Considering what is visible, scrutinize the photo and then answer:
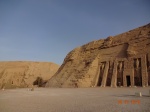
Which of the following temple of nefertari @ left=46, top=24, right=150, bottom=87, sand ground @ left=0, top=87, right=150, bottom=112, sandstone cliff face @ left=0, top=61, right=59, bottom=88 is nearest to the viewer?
sand ground @ left=0, top=87, right=150, bottom=112

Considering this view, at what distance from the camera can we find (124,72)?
24.8 meters

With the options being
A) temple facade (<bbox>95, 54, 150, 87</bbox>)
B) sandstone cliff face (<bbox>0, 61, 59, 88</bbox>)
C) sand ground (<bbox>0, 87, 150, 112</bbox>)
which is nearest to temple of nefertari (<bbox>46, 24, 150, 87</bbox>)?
temple facade (<bbox>95, 54, 150, 87</bbox>)

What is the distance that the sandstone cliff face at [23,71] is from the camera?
56997 millimetres

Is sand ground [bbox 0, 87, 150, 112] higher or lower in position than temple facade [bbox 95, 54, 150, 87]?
lower

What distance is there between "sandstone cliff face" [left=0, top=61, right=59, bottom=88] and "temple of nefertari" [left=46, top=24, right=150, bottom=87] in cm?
2435

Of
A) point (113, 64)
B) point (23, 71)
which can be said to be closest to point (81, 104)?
point (113, 64)

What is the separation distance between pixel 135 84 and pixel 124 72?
7.92 ft

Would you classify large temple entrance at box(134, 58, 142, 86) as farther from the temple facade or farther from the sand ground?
the sand ground

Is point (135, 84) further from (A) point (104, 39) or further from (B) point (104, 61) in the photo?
(A) point (104, 39)

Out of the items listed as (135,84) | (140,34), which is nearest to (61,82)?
(135,84)

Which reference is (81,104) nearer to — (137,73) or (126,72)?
(137,73)

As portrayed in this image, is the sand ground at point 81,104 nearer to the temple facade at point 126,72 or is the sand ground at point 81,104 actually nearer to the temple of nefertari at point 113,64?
the temple facade at point 126,72

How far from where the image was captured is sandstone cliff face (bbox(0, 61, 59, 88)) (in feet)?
187

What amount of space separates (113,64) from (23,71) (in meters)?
40.2
